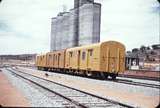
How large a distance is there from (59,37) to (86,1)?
76 cm

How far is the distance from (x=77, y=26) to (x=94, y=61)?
14.1m

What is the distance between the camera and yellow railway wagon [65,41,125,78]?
1624cm

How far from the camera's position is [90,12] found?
553cm

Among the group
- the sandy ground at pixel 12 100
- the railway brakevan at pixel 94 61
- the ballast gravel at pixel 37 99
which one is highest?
the railway brakevan at pixel 94 61

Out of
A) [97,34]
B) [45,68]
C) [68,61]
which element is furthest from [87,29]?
[45,68]

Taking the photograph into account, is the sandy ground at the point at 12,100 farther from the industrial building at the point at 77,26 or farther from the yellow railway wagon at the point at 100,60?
the yellow railway wagon at the point at 100,60

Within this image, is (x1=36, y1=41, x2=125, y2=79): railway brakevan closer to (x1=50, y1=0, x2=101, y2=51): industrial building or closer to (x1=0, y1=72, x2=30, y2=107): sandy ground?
(x1=0, y1=72, x2=30, y2=107): sandy ground

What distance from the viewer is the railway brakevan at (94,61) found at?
1621 centimetres

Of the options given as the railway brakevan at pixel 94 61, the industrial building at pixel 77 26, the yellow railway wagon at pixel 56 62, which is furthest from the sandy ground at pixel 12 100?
the yellow railway wagon at pixel 56 62

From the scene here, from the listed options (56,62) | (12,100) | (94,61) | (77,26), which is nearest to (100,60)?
(94,61)

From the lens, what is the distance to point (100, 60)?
18.7 meters

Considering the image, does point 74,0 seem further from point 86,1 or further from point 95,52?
point 95,52

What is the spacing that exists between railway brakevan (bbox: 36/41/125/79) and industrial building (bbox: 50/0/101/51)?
850 centimetres

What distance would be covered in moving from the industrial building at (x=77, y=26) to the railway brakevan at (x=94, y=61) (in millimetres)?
8499
